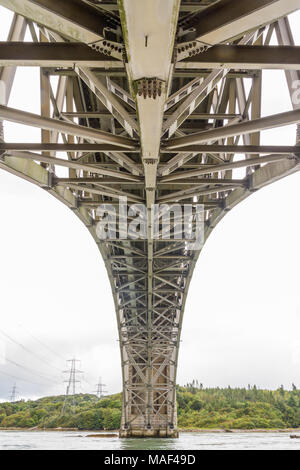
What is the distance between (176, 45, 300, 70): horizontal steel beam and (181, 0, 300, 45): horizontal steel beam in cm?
50

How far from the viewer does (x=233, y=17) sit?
4.71 metres

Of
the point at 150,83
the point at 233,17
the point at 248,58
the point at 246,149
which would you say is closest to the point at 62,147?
the point at 246,149

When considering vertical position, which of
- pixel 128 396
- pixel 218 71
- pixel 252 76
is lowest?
pixel 128 396

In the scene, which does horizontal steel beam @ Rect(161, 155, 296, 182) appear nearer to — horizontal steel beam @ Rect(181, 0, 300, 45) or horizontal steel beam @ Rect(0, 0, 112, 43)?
horizontal steel beam @ Rect(181, 0, 300, 45)

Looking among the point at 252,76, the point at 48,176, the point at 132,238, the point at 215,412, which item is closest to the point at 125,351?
the point at 132,238

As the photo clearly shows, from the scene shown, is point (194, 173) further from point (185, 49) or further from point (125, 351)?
point (125, 351)

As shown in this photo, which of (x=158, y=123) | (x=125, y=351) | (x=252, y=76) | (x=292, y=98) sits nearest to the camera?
(x=158, y=123)

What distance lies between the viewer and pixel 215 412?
89188 millimetres

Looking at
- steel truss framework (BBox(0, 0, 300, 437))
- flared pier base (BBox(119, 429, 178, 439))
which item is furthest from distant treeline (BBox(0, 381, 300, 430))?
steel truss framework (BBox(0, 0, 300, 437))

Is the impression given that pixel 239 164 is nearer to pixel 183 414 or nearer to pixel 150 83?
pixel 150 83

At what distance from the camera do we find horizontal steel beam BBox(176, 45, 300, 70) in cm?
558

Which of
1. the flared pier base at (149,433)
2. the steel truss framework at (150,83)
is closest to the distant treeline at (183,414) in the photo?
the flared pier base at (149,433)

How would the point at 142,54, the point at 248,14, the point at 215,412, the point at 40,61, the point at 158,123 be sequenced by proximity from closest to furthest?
the point at 248,14 → the point at 142,54 → the point at 40,61 → the point at 158,123 → the point at 215,412

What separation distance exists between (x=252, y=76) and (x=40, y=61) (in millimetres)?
5422
